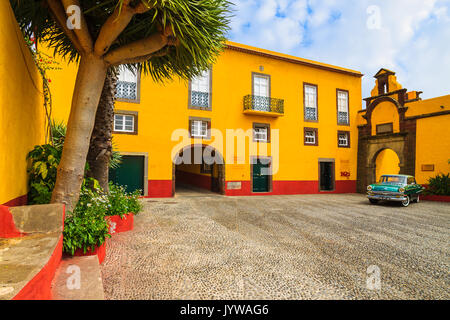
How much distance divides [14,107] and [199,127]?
10.4 metres

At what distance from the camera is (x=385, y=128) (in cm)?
1623

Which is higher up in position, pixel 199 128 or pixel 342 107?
pixel 342 107

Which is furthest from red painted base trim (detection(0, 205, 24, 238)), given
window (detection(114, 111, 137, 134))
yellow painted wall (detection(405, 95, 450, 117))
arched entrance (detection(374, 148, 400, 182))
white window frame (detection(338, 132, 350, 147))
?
arched entrance (detection(374, 148, 400, 182))

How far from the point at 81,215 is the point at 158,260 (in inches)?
53.7

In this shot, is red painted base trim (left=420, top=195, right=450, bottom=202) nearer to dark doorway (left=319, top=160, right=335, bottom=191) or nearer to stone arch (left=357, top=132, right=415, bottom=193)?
stone arch (left=357, top=132, right=415, bottom=193)

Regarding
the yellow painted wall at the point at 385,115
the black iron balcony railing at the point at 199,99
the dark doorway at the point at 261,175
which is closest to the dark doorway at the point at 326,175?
the yellow painted wall at the point at 385,115

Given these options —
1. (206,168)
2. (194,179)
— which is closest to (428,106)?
(206,168)

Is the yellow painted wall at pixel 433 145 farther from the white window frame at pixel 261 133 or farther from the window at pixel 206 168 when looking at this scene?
the window at pixel 206 168

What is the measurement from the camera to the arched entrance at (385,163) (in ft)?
57.3

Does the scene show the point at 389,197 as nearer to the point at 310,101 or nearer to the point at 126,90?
the point at 310,101

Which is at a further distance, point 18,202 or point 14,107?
point 18,202

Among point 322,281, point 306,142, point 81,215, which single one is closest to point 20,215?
point 81,215

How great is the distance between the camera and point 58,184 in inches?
146
